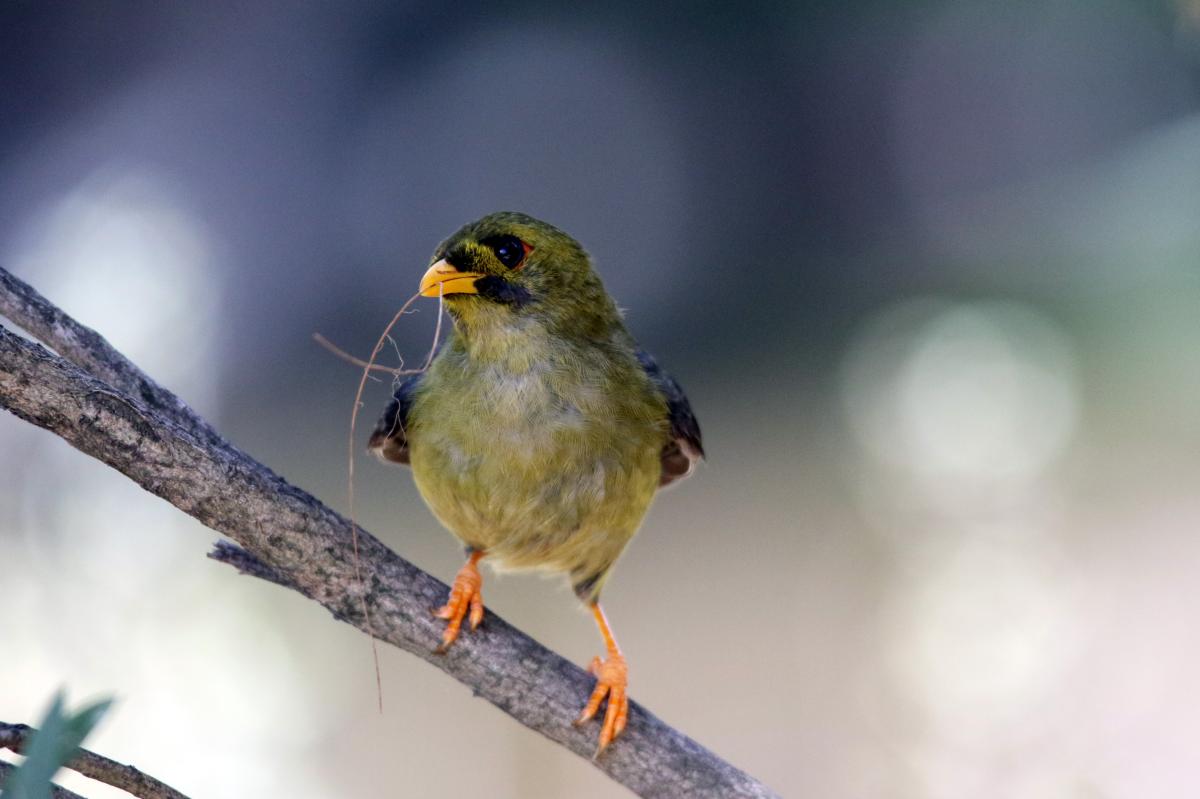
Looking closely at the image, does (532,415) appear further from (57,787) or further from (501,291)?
(57,787)

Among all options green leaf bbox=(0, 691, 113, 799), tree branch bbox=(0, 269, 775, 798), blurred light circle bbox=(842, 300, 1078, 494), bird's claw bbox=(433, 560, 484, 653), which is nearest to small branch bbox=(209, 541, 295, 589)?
tree branch bbox=(0, 269, 775, 798)

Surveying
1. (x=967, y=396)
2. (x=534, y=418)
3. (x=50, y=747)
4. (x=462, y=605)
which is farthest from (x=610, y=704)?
(x=967, y=396)

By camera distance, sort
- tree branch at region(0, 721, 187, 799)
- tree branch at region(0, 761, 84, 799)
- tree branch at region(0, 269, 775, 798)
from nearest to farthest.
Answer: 1. tree branch at region(0, 761, 84, 799)
2. tree branch at region(0, 721, 187, 799)
3. tree branch at region(0, 269, 775, 798)

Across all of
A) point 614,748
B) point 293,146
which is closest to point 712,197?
point 293,146

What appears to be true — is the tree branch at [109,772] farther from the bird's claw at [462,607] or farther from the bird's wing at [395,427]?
the bird's wing at [395,427]

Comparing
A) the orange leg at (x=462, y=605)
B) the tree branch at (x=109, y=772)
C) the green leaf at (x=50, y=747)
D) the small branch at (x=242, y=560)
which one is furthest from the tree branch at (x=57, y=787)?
the orange leg at (x=462, y=605)

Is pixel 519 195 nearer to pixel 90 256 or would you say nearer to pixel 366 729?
pixel 90 256

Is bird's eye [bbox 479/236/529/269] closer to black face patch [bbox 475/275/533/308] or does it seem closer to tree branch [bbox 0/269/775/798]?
black face patch [bbox 475/275/533/308]
